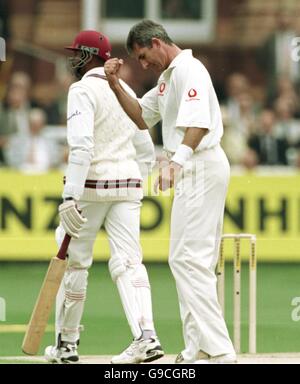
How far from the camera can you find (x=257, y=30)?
19.0 m

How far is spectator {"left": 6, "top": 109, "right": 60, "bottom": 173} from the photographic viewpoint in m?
14.2

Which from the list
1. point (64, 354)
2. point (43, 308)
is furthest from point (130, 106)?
point (64, 354)

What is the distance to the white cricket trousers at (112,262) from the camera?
7.62m

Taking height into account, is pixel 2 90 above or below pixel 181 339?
above

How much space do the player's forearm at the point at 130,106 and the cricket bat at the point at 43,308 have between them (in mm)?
898

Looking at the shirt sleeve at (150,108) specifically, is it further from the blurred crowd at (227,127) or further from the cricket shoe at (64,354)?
the blurred crowd at (227,127)

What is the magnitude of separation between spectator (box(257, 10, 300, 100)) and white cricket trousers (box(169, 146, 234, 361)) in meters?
9.43

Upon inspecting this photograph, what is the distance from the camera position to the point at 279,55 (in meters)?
17.4

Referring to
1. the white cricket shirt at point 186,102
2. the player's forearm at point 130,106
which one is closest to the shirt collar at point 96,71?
the player's forearm at point 130,106

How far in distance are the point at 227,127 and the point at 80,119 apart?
737cm

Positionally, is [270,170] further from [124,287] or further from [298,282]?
[124,287]
